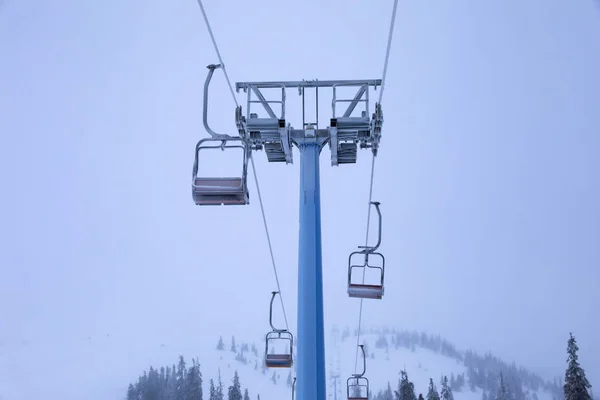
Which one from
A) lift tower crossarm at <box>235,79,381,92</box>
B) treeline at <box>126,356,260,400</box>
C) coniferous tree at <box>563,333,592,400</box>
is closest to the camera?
lift tower crossarm at <box>235,79,381,92</box>

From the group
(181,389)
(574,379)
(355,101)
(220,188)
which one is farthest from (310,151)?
(181,389)

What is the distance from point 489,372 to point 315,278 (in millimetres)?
195767

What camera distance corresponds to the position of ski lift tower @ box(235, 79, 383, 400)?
24.2ft

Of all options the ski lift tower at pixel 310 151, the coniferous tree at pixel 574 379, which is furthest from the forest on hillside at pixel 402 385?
the ski lift tower at pixel 310 151

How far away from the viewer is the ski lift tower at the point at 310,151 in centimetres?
739

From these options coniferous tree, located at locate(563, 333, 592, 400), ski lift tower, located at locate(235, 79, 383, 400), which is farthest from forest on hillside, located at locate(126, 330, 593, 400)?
ski lift tower, located at locate(235, 79, 383, 400)

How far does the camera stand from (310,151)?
332 inches

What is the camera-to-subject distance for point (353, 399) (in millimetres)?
15453

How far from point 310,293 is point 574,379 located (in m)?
24.5

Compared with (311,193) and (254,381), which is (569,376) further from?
(254,381)

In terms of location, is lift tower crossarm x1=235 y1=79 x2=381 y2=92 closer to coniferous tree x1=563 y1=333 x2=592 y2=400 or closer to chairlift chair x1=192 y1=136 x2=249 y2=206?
chairlift chair x1=192 y1=136 x2=249 y2=206

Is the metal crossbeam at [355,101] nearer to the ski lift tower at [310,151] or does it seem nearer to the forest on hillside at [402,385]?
the ski lift tower at [310,151]

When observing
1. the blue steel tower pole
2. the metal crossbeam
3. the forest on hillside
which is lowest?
the forest on hillside

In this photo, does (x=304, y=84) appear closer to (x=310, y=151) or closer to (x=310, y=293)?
(x=310, y=151)
